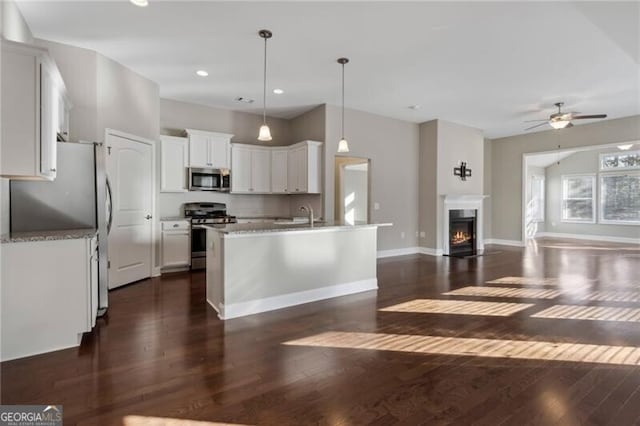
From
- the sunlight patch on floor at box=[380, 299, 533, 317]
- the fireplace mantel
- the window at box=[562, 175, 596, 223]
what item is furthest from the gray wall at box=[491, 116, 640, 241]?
the sunlight patch on floor at box=[380, 299, 533, 317]

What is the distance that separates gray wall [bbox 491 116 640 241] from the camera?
280 inches

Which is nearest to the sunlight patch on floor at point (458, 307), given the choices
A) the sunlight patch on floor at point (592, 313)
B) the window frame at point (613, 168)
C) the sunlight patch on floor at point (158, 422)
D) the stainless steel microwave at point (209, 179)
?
the sunlight patch on floor at point (592, 313)

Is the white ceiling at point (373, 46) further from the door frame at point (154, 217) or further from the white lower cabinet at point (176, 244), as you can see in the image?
the white lower cabinet at point (176, 244)

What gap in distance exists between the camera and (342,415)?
1.74 metres

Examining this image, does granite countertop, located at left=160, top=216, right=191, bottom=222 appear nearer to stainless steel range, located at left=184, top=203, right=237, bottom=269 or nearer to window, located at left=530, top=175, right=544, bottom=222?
stainless steel range, located at left=184, top=203, right=237, bottom=269

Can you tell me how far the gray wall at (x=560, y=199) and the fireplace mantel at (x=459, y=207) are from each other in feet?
15.0

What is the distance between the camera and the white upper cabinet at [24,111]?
2252 mm

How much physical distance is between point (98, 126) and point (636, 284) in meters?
7.60

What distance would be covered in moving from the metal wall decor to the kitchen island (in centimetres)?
422

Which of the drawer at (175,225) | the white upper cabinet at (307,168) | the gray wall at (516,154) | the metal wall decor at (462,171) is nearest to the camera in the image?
the drawer at (175,225)

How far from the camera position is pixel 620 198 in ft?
29.7

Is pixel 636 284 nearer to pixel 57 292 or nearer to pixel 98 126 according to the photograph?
pixel 57 292

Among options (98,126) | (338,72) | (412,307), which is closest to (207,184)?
(98,126)

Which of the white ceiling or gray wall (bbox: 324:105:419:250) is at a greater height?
the white ceiling
